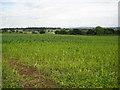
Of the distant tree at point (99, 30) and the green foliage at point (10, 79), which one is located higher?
the distant tree at point (99, 30)

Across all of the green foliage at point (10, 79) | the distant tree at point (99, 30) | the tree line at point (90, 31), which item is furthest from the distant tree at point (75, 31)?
the green foliage at point (10, 79)

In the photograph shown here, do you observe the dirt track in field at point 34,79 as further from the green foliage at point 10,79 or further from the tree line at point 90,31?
the tree line at point 90,31

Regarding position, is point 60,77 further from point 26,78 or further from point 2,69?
point 2,69

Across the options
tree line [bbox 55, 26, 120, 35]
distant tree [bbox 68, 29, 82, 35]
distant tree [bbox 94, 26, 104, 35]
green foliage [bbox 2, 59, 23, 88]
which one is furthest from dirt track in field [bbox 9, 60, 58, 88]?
distant tree [bbox 94, 26, 104, 35]

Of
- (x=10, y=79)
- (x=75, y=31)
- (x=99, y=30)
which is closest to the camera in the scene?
(x=10, y=79)

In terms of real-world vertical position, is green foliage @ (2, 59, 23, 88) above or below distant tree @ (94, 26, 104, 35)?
below

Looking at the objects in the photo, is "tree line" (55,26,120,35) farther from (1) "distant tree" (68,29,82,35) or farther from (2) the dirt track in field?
(2) the dirt track in field

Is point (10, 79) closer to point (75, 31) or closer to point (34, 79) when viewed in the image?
point (34, 79)

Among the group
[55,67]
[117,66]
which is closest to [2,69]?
[55,67]

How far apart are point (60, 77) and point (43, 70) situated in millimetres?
1007

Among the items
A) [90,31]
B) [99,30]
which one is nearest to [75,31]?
[90,31]

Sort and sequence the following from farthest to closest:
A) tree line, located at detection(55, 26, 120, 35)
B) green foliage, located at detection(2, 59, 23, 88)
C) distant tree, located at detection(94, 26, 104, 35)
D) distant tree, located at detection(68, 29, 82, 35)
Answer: distant tree, located at detection(94, 26, 104, 35), distant tree, located at detection(68, 29, 82, 35), tree line, located at detection(55, 26, 120, 35), green foliage, located at detection(2, 59, 23, 88)

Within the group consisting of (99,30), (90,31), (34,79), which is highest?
(99,30)

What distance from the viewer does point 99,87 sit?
4.38m
